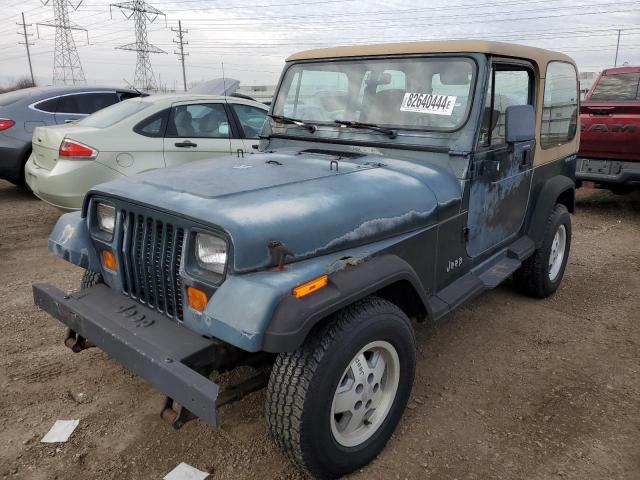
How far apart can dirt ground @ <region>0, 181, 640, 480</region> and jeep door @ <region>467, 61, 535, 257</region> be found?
809 mm

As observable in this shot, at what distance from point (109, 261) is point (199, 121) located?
397 cm

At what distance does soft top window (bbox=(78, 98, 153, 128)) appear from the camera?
593cm

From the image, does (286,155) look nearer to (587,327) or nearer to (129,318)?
(129,318)

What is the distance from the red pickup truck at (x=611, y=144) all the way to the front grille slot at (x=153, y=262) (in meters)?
6.56

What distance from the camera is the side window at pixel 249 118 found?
6676mm

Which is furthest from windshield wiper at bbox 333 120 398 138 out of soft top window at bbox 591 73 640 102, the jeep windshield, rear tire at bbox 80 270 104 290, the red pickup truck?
soft top window at bbox 591 73 640 102

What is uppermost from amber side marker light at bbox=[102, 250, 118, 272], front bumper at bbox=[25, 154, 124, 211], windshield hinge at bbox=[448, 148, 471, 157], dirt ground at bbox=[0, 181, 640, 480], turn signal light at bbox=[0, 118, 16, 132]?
windshield hinge at bbox=[448, 148, 471, 157]

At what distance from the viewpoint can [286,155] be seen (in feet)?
11.0

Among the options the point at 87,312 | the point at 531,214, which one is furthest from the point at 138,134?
the point at 531,214

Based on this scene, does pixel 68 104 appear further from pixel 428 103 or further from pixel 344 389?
pixel 344 389

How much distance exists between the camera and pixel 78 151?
5.58 metres

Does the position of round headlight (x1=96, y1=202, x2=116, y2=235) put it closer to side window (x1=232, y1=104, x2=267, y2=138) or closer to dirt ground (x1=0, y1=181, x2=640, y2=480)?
dirt ground (x1=0, y1=181, x2=640, y2=480)

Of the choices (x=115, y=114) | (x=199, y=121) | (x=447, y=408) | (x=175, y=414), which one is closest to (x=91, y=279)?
(x=175, y=414)

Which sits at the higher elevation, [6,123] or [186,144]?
[6,123]
